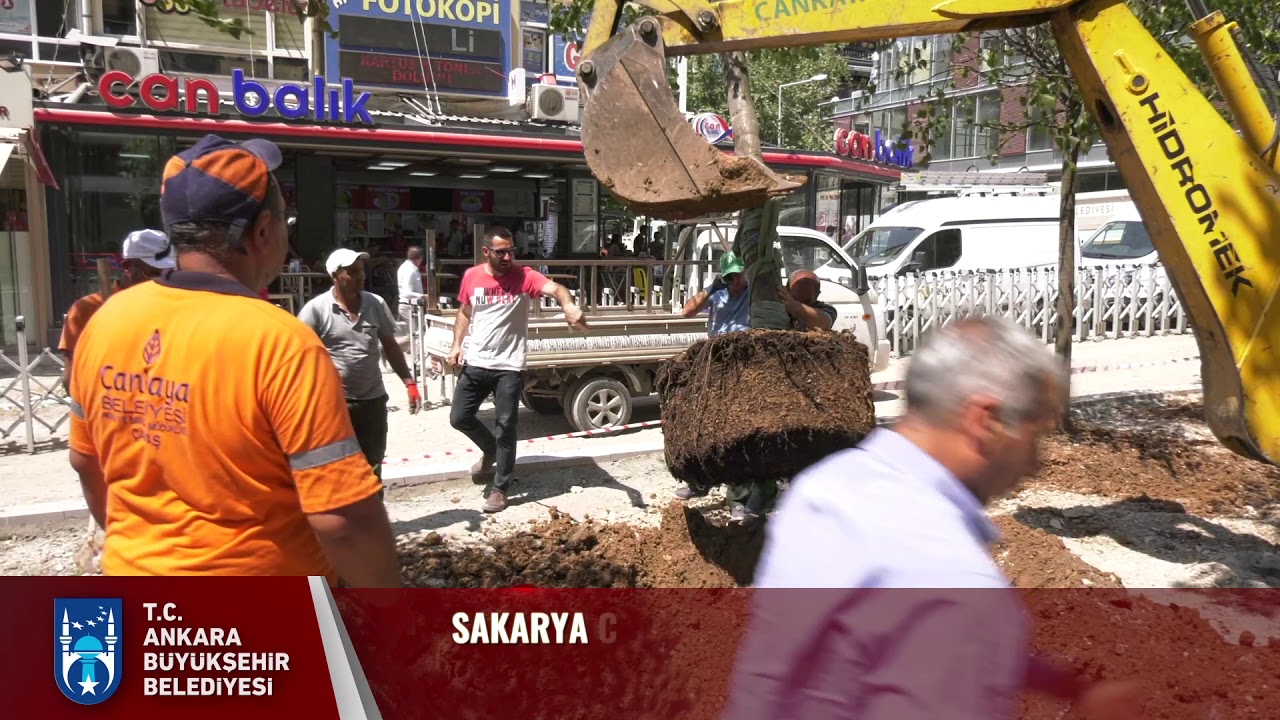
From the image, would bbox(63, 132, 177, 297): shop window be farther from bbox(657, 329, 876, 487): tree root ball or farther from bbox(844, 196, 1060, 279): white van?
bbox(657, 329, 876, 487): tree root ball

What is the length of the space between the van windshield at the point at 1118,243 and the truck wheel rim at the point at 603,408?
1259 cm

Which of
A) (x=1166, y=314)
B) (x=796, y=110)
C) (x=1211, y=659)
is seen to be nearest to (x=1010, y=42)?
(x=1211, y=659)

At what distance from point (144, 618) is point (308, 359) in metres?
0.83

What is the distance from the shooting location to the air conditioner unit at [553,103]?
17.2 metres

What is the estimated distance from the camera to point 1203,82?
26.4 feet

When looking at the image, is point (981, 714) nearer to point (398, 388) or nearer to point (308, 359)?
point (308, 359)

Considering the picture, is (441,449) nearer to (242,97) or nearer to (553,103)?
(242,97)

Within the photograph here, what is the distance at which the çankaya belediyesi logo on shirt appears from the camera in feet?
22.4

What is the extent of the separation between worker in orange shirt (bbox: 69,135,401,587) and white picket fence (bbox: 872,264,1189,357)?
13.4 meters

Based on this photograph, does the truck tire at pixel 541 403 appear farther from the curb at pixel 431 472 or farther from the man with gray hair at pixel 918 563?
the man with gray hair at pixel 918 563

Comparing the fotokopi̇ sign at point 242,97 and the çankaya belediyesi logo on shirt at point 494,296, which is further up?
the fotokopi̇ sign at point 242,97

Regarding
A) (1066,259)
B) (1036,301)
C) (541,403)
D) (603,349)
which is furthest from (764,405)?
(1036,301)

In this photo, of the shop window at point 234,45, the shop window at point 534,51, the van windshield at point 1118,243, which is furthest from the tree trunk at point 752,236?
the shop window at point 534,51

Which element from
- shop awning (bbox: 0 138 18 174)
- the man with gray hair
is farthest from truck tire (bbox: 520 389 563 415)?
the man with gray hair
